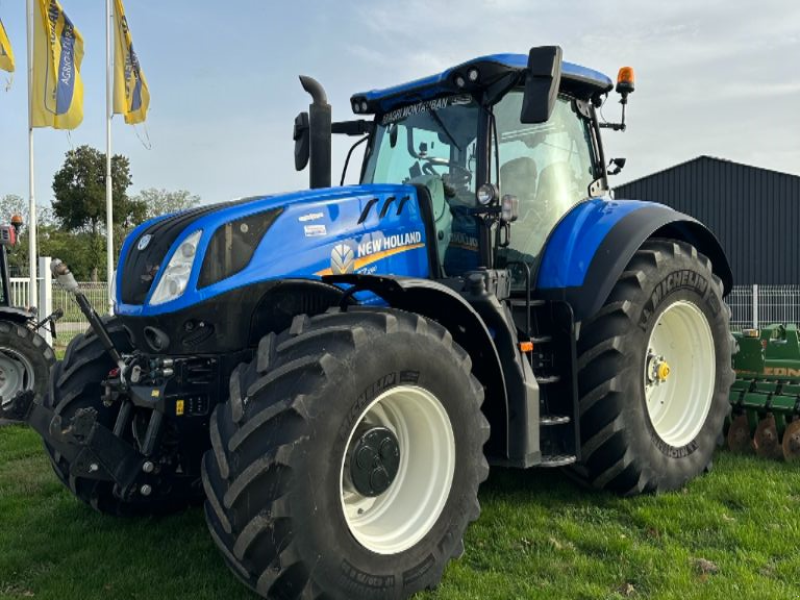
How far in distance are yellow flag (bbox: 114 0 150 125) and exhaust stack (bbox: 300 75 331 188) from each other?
44.6 ft

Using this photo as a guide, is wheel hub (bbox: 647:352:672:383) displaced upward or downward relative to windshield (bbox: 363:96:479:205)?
downward

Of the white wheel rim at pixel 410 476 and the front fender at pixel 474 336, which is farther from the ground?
the front fender at pixel 474 336

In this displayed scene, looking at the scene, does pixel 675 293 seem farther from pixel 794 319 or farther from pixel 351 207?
pixel 794 319

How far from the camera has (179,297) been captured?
3.36 m

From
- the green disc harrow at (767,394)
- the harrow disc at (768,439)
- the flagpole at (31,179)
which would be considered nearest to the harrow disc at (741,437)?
the green disc harrow at (767,394)

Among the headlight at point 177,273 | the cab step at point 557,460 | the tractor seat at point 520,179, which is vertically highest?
the tractor seat at point 520,179

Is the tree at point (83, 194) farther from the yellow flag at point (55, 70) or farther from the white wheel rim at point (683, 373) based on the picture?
the white wheel rim at point (683, 373)

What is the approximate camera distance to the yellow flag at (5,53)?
46.5 feet

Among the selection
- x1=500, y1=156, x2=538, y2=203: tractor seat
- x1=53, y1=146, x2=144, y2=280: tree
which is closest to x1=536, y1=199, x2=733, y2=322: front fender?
x1=500, y1=156, x2=538, y2=203: tractor seat

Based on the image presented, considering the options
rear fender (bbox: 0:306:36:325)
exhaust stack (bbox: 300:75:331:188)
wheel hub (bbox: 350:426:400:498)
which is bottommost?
wheel hub (bbox: 350:426:400:498)

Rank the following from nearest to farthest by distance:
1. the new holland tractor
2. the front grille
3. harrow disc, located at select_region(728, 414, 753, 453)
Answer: the new holland tractor < the front grille < harrow disc, located at select_region(728, 414, 753, 453)

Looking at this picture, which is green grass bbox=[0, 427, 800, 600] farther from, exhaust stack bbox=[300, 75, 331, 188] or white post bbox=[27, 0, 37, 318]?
white post bbox=[27, 0, 37, 318]

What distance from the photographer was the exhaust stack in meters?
4.54

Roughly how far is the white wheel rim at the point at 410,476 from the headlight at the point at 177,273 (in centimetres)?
103
